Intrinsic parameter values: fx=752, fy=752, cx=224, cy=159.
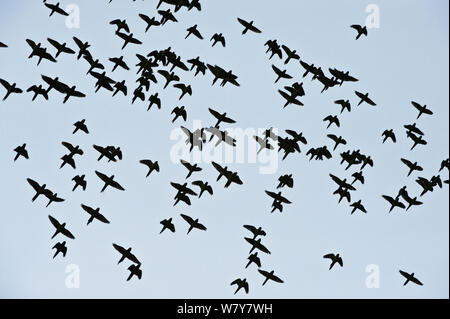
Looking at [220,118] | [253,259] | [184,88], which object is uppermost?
[184,88]

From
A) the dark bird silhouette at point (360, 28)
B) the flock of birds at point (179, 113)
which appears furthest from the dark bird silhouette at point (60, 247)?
the dark bird silhouette at point (360, 28)

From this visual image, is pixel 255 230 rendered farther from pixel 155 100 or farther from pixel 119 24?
pixel 119 24

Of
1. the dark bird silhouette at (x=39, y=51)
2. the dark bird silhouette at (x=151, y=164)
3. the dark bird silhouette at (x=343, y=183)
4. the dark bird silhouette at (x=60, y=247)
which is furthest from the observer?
the dark bird silhouette at (x=343, y=183)

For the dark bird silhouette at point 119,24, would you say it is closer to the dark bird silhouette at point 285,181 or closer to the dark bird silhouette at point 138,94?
the dark bird silhouette at point 138,94

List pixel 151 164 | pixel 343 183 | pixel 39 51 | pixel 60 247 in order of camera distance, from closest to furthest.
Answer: pixel 39 51
pixel 60 247
pixel 151 164
pixel 343 183

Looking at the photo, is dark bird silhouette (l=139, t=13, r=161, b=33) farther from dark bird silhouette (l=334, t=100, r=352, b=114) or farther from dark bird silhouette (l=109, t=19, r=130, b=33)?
dark bird silhouette (l=334, t=100, r=352, b=114)

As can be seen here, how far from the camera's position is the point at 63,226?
185 ft

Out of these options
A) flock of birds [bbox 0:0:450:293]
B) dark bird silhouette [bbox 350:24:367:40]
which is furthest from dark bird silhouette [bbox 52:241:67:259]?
dark bird silhouette [bbox 350:24:367:40]

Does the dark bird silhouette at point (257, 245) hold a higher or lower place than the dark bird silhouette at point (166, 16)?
lower

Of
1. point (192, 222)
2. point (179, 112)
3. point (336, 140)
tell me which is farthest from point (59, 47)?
point (336, 140)

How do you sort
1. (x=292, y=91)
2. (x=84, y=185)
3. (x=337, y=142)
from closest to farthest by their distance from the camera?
(x=84, y=185) < (x=292, y=91) < (x=337, y=142)
